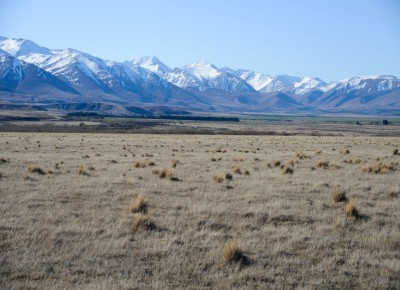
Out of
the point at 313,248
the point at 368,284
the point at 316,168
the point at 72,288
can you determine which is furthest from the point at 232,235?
the point at 316,168

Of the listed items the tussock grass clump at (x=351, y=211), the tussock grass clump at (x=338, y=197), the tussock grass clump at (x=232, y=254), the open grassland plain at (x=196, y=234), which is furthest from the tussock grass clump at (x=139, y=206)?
the tussock grass clump at (x=338, y=197)

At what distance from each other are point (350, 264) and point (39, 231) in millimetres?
6538

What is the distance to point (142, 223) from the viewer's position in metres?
10.6

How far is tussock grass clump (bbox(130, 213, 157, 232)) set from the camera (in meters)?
10.3

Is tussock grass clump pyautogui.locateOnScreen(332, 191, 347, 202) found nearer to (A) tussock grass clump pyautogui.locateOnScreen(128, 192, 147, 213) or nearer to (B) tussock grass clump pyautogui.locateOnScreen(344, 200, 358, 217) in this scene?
(B) tussock grass clump pyautogui.locateOnScreen(344, 200, 358, 217)

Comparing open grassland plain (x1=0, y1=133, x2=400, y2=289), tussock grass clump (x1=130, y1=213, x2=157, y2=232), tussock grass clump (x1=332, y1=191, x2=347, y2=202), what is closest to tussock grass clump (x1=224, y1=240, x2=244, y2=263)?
open grassland plain (x1=0, y1=133, x2=400, y2=289)

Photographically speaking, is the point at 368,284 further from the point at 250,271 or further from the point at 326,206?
the point at 326,206

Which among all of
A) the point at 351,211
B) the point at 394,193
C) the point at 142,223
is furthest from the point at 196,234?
the point at 394,193

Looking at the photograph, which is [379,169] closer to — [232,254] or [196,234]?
[196,234]

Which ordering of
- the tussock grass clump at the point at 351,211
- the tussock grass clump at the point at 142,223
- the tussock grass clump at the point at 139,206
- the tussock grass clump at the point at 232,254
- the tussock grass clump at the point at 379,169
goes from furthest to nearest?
the tussock grass clump at the point at 379,169 → the tussock grass clump at the point at 139,206 → the tussock grass clump at the point at 351,211 → the tussock grass clump at the point at 142,223 → the tussock grass clump at the point at 232,254

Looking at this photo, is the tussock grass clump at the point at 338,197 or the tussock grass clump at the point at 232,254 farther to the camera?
the tussock grass clump at the point at 338,197

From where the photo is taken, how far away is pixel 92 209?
12320mm

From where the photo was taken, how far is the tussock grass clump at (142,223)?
10.3 meters

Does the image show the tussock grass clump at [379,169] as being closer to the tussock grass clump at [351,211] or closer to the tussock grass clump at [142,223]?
the tussock grass clump at [351,211]
